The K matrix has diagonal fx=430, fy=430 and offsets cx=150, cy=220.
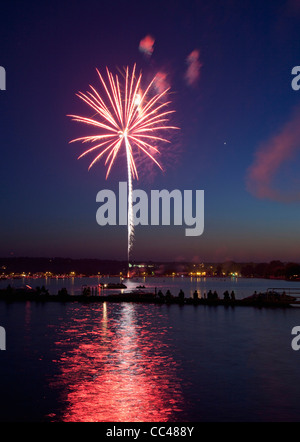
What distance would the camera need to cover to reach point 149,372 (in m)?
18.1

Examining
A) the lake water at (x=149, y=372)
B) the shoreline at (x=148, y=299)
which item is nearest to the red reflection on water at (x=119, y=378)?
the lake water at (x=149, y=372)

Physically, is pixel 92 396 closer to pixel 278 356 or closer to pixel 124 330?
pixel 278 356

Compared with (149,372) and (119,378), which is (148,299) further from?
(119,378)

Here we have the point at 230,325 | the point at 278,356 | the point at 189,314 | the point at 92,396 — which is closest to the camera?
the point at 92,396

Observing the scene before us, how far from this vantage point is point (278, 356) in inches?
860

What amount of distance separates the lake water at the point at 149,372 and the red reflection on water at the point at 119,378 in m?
0.03

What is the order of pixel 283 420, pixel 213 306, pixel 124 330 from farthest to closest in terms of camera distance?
pixel 213 306 < pixel 124 330 < pixel 283 420

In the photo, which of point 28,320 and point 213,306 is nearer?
point 28,320

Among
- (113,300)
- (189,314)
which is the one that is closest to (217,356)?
(189,314)

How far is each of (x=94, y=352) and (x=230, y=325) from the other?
14.9m

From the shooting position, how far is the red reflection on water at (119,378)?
42.5 feet

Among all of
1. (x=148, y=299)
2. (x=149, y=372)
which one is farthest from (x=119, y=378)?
(x=148, y=299)

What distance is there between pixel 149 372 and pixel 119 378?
161 centimetres

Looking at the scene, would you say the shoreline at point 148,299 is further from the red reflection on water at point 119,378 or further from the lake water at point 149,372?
the red reflection on water at point 119,378
